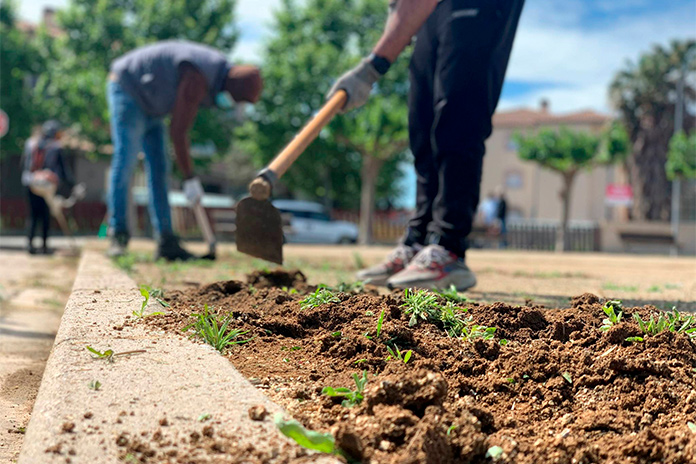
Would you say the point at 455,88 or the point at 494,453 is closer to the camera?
the point at 494,453

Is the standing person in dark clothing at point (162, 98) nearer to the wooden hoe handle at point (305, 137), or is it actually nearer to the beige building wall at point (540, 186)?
the wooden hoe handle at point (305, 137)

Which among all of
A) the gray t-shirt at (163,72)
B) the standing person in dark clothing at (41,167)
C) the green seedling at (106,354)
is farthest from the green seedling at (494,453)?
the standing person in dark clothing at (41,167)

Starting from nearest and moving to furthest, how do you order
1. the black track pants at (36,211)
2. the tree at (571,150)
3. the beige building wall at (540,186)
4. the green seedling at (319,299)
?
the green seedling at (319,299) → the black track pants at (36,211) → the tree at (571,150) → the beige building wall at (540,186)

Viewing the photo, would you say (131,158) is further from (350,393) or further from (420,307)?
(350,393)

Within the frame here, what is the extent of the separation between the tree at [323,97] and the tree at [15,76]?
8.06 meters

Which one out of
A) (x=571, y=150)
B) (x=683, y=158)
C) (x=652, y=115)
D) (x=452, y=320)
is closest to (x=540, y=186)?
(x=652, y=115)

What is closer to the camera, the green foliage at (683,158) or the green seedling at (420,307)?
the green seedling at (420,307)

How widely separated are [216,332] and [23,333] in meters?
2.08

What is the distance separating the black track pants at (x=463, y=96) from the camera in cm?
346

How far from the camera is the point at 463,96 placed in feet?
11.5

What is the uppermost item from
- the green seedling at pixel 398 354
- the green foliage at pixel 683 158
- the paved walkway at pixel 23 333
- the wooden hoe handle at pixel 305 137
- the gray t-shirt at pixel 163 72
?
the green foliage at pixel 683 158

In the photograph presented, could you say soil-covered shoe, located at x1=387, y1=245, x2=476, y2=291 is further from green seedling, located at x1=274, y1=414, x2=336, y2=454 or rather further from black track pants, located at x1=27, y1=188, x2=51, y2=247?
black track pants, located at x1=27, y1=188, x2=51, y2=247

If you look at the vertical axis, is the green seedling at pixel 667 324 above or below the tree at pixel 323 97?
below

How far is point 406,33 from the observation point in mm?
3580
